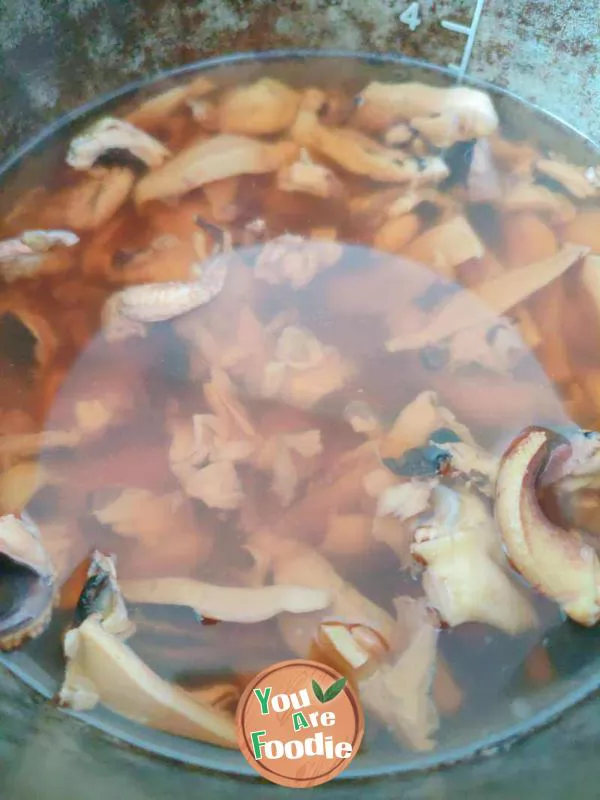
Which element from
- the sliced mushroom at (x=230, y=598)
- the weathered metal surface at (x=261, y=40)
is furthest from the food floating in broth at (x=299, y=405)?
the weathered metal surface at (x=261, y=40)

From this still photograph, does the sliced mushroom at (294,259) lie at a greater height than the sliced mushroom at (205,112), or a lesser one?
lesser

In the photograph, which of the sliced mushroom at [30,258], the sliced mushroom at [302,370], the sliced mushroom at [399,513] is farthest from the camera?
the sliced mushroom at [30,258]

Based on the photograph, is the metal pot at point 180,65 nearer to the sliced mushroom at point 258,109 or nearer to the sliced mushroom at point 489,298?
the sliced mushroom at point 258,109

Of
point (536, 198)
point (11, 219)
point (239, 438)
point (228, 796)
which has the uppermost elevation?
point (536, 198)

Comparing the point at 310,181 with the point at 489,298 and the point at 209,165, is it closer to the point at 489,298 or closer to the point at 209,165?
the point at 209,165

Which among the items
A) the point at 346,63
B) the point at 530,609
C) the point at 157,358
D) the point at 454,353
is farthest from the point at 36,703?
the point at 346,63

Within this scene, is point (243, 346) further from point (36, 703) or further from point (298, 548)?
point (36, 703)

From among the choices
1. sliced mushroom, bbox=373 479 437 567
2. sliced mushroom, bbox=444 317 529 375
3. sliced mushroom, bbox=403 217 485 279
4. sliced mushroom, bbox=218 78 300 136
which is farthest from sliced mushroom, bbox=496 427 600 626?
sliced mushroom, bbox=218 78 300 136
